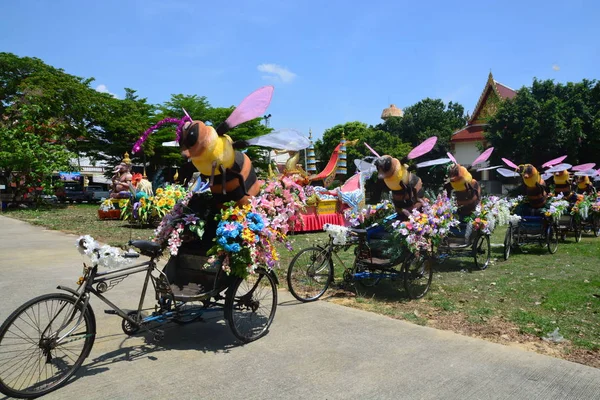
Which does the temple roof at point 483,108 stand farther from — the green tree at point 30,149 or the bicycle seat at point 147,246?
the bicycle seat at point 147,246

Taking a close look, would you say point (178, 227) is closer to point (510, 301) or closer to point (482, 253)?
point (510, 301)

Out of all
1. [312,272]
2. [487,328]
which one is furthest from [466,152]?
[487,328]

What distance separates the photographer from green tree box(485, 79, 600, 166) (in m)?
23.6

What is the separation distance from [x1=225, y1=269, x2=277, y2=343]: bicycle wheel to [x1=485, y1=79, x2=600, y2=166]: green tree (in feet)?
77.2

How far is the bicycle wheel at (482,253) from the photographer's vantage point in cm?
869

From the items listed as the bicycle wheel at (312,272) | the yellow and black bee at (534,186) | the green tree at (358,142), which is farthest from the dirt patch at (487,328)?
the green tree at (358,142)

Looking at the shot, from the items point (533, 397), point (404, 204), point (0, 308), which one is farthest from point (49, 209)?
point (533, 397)

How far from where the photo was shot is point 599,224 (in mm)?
14188

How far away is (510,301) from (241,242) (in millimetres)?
4094

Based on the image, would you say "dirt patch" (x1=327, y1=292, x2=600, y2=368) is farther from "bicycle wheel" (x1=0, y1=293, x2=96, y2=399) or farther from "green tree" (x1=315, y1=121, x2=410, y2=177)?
"green tree" (x1=315, y1=121, x2=410, y2=177)

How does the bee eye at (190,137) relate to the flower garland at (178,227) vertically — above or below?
above

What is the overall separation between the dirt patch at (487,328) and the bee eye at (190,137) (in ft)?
9.75

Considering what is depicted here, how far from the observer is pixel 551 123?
23.8 metres

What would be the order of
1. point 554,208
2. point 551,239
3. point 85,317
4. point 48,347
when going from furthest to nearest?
point 551,239
point 554,208
point 85,317
point 48,347
